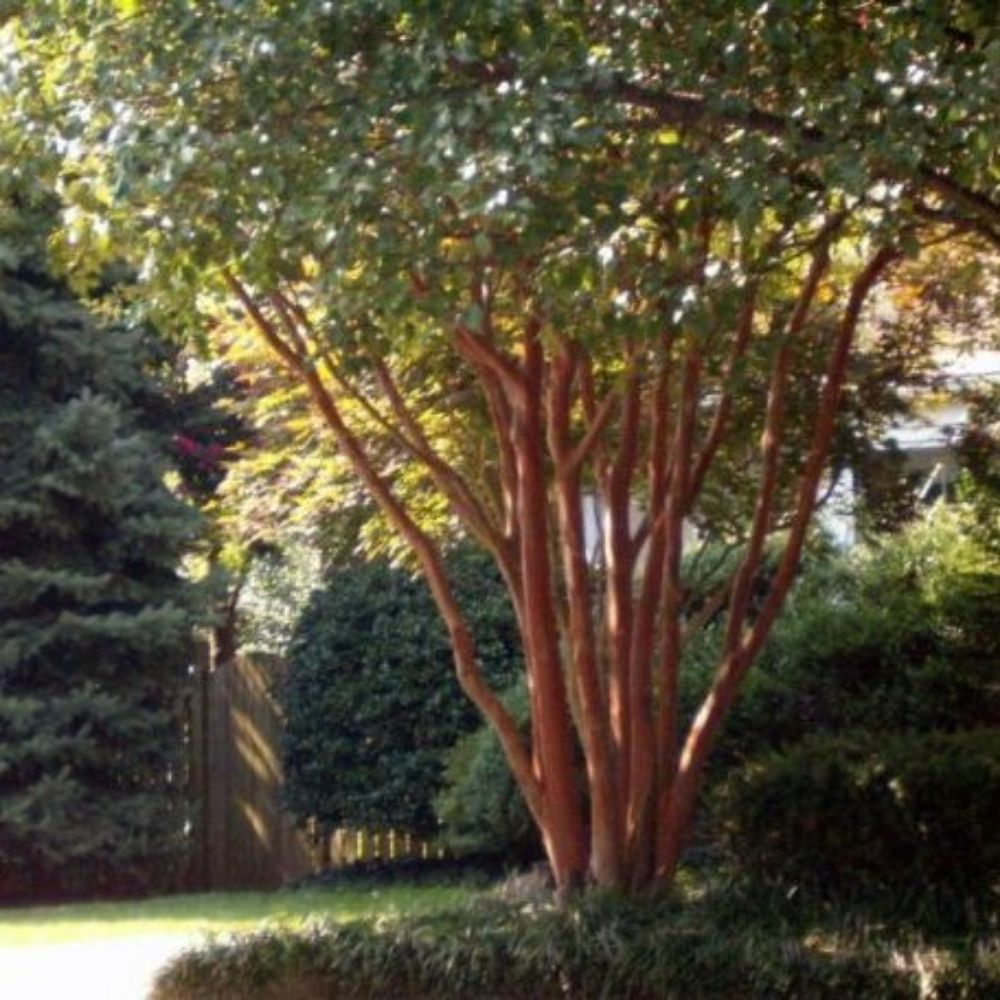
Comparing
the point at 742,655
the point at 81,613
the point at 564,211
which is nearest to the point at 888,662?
the point at 742,655

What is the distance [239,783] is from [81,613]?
2.20 meters

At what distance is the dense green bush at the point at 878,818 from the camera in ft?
35.4

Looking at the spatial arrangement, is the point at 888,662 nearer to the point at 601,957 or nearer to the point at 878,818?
the point at 878,818

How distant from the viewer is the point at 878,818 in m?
11.0

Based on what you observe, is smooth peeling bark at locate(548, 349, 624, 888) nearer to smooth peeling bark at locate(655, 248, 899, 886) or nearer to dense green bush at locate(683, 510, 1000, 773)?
smooth peeling bark at locate(655, 248, 899, 886)

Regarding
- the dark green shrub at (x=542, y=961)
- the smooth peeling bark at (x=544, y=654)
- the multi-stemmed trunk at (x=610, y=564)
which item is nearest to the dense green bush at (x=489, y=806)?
the multi-stemmed trunk at (x=610, y=564)

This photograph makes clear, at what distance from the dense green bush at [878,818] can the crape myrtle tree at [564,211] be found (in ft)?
1.85

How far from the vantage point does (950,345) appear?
1321 centimetres

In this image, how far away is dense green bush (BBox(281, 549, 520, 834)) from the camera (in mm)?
16750

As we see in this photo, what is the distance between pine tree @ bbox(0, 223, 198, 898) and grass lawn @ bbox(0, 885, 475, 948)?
3.10 ft

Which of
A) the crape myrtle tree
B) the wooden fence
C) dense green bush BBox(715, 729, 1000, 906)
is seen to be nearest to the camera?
the crape myrtle tree

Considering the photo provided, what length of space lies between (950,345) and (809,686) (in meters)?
2.55

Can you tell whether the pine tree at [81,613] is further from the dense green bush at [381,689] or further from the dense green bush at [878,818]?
the dense green bush at [878,818]

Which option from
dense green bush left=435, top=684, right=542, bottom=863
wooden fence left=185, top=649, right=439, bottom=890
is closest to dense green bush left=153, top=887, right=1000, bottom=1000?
dense green bush left=435, top=684, right=542, bottom=863
